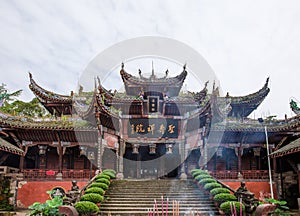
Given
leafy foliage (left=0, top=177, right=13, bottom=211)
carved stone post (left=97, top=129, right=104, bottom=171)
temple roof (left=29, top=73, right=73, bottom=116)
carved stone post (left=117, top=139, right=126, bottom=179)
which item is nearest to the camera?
leafy foliage (left=0, top=177, right=13, bottom=211)

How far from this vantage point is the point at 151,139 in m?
19.0

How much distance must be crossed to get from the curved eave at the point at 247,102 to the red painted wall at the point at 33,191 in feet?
47.5

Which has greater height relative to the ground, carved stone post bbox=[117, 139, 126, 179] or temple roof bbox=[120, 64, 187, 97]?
temple roof bbox=[120, 64, 187, 97]

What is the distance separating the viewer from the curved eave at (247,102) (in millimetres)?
21719

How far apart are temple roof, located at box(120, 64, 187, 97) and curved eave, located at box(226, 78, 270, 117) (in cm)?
481

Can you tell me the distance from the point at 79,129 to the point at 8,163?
5.14 m

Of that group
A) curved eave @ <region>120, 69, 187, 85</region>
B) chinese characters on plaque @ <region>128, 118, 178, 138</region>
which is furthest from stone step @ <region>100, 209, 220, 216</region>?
curved eave @ <region>120, 69, 187, 85</region>

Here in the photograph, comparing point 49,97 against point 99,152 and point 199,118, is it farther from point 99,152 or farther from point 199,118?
point 199,118

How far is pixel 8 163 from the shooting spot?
17688 mm

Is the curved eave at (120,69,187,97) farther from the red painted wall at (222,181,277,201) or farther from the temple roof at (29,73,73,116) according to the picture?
the red painted wall at (222,181,277,201)

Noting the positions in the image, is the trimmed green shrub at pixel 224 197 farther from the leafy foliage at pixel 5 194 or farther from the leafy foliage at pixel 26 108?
the leafy foliage at pixel 26 108

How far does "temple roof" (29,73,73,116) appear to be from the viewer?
70.5 ft

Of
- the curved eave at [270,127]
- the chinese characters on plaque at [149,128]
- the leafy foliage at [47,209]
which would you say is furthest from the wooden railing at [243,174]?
the leafy foliage at [47,209]

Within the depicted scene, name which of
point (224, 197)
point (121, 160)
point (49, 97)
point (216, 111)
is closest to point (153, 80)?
point (216, 111)
